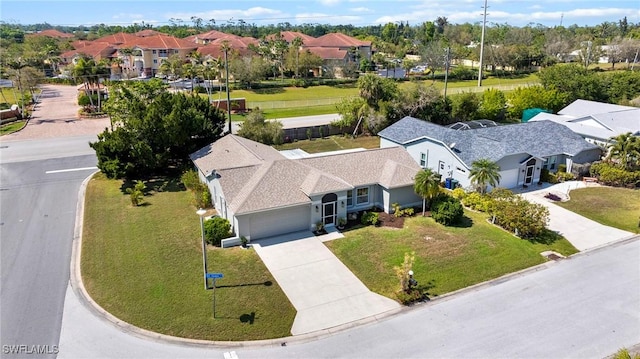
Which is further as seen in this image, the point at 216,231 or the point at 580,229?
the point at 580,229

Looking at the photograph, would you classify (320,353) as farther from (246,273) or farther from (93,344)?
(93,344)

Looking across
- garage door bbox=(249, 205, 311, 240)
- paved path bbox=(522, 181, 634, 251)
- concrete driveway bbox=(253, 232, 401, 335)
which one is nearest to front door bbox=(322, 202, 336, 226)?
garage door bbox=(249, 205, 311, 240)

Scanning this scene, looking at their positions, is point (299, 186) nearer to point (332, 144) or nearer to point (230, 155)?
point (230, 155)

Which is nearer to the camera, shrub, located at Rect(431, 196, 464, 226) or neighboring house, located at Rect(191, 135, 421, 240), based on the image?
neighboring house, located at Rect(191, 135, 421, 240)

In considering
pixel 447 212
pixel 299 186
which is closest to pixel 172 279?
pixel 299 186

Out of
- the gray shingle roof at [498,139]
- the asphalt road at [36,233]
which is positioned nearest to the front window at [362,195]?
the gray shingle roof at [498,139]

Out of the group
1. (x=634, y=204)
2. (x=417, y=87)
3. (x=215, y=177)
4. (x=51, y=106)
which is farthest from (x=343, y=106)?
(x=51, y=106)

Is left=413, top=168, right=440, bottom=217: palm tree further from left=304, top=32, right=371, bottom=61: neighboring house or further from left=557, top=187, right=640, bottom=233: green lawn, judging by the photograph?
left=304, top=32, right=371, bottom=61: neighboring house

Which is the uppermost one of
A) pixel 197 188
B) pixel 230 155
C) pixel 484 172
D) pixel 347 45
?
pixel 347 45
